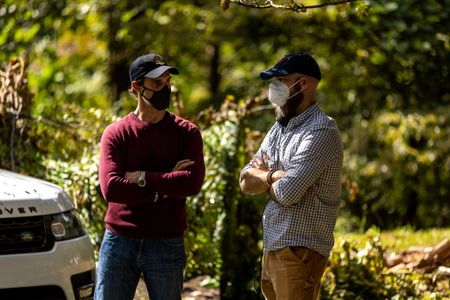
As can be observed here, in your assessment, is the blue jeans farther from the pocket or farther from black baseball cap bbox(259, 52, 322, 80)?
black baseball cap bbox(259, 52, 322, 80)

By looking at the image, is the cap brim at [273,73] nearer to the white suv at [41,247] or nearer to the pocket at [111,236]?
the pocket at [111,236]

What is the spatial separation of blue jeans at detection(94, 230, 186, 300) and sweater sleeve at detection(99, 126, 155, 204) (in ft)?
0.72

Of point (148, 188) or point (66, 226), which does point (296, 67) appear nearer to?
point (148, 188)

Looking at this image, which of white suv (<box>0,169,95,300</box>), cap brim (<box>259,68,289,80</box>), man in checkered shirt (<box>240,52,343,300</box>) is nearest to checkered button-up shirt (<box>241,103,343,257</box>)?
man in checkered shirt (<box>240,52,343,300</box>)

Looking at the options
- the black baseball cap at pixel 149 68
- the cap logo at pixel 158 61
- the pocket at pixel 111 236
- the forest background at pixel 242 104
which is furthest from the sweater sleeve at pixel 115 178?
the forest background at pixel 242 104

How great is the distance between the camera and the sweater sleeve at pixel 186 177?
15.5ft

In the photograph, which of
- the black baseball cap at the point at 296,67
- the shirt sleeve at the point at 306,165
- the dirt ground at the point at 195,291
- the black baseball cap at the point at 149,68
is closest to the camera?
the shirt sleeve at the point at 306,165

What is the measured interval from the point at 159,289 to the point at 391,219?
9586 millimetres

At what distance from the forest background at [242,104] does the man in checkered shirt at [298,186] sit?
607 millimetres

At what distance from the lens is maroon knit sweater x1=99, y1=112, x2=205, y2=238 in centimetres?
473

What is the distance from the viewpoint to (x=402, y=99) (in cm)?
1256

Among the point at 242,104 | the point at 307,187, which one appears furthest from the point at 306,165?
the point at 242,104

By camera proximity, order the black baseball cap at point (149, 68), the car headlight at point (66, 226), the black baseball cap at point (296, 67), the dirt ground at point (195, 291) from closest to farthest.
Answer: the black baseball cap at point (296, 67) → the black baseball cap at point (149, 68) → the car headlight at point (66, 226) → the dirt ground at point (195, 291)

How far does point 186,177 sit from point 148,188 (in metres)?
0.22
